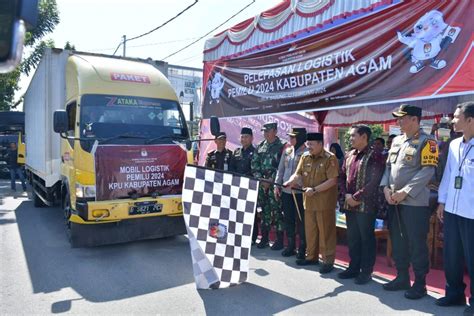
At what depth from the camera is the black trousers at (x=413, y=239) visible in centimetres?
388

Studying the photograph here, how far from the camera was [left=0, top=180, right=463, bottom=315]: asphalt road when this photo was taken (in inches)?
144

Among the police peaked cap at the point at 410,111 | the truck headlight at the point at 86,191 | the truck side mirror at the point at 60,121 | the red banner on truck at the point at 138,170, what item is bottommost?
the truck headlight at the point at 86,191

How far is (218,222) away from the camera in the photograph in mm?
4141

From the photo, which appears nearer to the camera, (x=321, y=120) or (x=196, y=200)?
(x=196, y=200)

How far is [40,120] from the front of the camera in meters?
7.34

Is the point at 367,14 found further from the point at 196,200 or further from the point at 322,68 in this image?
the point at 196,200

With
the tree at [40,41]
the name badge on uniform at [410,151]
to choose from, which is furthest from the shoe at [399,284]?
the tree at [40,41]

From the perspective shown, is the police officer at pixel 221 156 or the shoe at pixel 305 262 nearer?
the shoe at pixel 305 262

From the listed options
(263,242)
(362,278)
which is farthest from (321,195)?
(263,242)

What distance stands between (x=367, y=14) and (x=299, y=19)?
136cm

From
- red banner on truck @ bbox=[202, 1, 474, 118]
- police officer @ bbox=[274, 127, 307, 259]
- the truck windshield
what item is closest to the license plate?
the truck windshield

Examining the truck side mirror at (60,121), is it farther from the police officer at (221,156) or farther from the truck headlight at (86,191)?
the police officer at (221,156)

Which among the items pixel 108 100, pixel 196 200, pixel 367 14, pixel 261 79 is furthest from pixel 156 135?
pixel 367 14

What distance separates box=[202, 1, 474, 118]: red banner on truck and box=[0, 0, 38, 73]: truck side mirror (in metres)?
4.35
